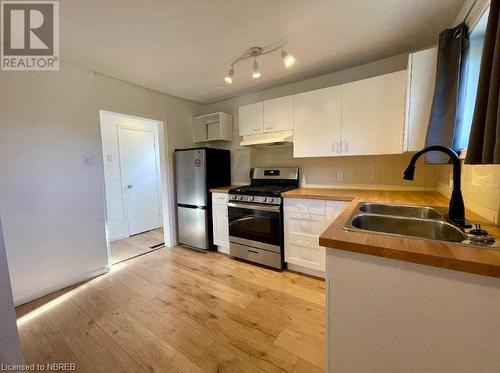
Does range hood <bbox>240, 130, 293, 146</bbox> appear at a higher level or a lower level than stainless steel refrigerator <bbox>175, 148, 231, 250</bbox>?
higher

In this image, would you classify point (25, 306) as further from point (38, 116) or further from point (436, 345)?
point (436, 345)

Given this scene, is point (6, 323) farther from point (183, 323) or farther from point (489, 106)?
point (489, 106)

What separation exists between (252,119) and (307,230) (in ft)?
5.36

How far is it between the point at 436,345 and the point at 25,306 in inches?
120

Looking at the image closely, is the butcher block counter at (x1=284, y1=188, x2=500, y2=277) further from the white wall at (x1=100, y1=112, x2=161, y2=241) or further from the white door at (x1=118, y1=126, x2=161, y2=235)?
the white door at (x1=118, y1=126, x2=161, y2=235)

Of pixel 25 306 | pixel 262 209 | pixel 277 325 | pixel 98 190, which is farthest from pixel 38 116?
pixel 277 325

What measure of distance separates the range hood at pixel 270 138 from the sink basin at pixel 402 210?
4.26 feet

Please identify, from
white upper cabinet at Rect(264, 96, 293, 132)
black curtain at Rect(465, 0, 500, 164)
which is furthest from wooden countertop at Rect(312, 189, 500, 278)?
white upper cabinet at Rect(264, 96, 293, 132)

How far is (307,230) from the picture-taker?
2246 millimetres

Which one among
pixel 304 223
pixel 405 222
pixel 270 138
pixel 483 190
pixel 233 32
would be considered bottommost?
pixel 304 223

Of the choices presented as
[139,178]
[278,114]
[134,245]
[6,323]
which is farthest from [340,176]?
[139,178]

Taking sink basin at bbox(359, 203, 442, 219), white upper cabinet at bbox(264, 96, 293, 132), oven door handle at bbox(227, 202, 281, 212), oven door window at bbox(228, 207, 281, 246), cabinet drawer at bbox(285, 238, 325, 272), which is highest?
white upper cabinet at bbox(264, 96, 293, 132)

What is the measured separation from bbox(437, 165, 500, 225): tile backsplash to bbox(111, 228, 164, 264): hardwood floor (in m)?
3.61

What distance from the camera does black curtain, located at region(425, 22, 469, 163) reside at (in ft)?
4.53
